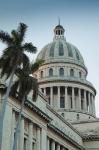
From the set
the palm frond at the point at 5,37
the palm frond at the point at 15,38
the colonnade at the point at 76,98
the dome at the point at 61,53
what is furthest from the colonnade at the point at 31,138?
the dome at the point at 61,53

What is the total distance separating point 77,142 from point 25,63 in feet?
134

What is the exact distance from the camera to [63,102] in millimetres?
96688

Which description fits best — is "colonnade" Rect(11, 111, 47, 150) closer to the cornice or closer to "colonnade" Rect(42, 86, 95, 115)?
the cornice

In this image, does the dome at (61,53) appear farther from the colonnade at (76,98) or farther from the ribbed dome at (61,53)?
the colonnade at (76,98)

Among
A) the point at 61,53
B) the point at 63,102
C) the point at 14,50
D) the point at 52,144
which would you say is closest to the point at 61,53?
the point at 61,53

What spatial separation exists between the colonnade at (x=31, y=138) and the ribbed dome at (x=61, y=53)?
162 feet

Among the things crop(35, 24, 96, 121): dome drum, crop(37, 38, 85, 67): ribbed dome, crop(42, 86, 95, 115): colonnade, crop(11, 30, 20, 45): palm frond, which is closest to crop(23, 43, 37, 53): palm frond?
crop(11, 30, 20, 45): palm frond

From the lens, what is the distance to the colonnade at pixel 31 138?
45.7 meters

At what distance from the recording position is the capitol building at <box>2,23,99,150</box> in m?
54.5

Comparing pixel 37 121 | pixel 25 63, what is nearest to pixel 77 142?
pixel 37 121

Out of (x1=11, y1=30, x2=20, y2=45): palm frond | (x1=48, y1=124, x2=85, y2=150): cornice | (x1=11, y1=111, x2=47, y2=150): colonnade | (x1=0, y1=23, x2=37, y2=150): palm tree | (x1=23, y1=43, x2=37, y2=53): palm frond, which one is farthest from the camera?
(x1=48, y1=124, x2=85, y2=150): cornice

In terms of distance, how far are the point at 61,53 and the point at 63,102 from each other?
14.6 metres

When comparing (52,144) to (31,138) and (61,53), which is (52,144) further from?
(61,53)

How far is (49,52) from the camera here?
344 ft
